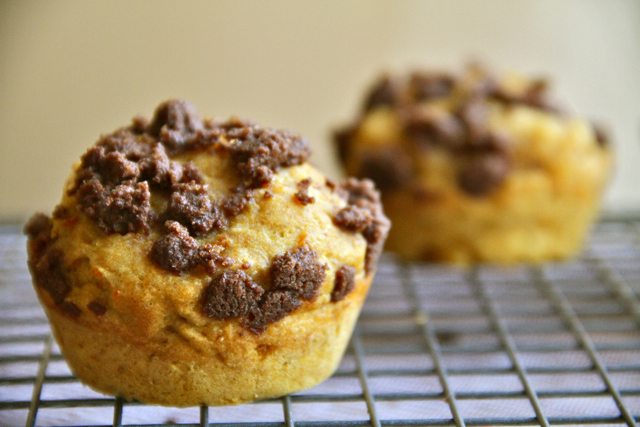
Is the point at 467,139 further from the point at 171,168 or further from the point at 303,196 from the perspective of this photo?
the point at 171,168

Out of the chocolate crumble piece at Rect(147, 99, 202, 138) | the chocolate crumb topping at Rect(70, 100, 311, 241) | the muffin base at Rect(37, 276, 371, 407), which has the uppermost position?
the chocolate crumble piece at Rect(147, 99, 202, 138)

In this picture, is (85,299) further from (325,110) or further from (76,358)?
(325,110)

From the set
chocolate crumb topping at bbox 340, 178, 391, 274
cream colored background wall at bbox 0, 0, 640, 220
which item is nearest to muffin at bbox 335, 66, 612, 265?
chocolate crumb topping at bbox 340, 178, 391, 274

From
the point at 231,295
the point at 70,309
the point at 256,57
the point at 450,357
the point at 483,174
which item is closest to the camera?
the point at 231,295

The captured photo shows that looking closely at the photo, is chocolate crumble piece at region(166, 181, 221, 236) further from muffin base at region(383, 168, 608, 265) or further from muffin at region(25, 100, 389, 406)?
muffin base at region(383, 168, 608, 265)

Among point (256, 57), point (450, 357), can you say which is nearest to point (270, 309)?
point (450, 357)

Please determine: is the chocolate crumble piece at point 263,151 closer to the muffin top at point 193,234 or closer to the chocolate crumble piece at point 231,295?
the muffin top at point 193,234
